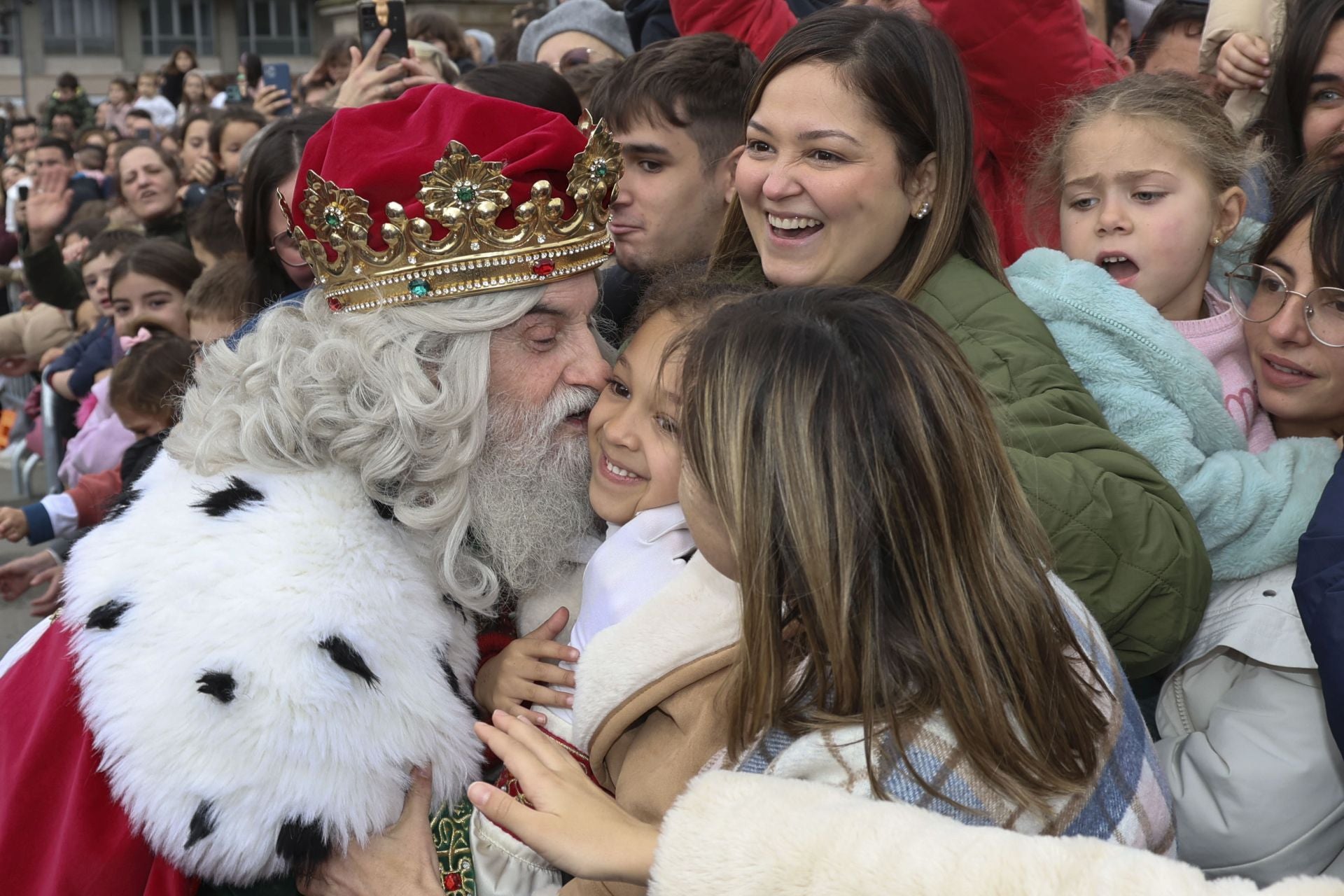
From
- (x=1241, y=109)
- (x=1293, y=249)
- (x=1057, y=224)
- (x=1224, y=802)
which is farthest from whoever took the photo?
(x=1241, y=109)

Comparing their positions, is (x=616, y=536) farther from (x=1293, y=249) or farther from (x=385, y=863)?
(x=1293, y=249)

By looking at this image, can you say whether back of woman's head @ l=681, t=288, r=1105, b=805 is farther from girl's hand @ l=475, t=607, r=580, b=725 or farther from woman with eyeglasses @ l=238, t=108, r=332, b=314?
woman with eyeglasses @ l=238, t=108, r=332, b=314

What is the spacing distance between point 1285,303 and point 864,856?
1.65 m

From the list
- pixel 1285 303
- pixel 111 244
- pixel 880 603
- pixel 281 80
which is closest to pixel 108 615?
pixel 880 603

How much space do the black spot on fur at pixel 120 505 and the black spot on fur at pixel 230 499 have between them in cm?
21

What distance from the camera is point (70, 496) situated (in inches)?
206

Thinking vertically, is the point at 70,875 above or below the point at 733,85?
below

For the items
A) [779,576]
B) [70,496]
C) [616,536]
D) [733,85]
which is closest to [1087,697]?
[779,576]

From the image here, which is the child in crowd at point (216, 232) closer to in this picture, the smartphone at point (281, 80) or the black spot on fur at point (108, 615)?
the smartphone at point (281, 80)

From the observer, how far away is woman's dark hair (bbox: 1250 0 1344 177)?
303cm

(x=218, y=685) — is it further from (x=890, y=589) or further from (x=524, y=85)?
(x=524, y=85)

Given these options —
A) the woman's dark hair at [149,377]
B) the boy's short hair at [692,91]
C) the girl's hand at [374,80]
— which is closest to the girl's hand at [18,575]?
the woman's dark hair at [149,377]

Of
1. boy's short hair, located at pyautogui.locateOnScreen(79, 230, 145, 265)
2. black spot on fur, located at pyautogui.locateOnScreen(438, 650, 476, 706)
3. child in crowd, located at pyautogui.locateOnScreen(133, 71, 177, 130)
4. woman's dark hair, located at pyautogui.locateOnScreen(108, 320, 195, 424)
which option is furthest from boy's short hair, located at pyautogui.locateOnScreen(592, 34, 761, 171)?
child in crowd, located at pyautogui.locateOnScreen(133, 71, 177, 130)

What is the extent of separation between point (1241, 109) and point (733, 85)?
1438mm
